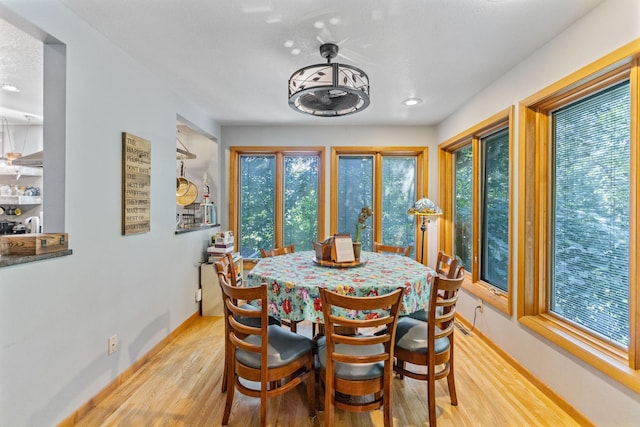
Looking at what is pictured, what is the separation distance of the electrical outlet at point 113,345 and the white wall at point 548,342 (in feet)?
9.83

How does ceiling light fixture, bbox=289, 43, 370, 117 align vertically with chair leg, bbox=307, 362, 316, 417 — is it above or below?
above

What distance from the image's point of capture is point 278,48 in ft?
7.20

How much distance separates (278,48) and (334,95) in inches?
22.5

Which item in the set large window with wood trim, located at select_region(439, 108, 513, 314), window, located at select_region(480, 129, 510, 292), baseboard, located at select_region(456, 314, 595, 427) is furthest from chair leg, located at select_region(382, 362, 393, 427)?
window, located at select_region(480, 129, 510, 292)

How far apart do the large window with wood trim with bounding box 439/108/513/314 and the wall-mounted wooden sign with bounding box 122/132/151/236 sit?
8.13ft

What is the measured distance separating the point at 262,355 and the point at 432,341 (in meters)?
0.95

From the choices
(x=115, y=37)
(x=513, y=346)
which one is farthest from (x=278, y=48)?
(x=513, y=346)

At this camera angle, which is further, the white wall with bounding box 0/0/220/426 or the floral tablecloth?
the floral tablecloth

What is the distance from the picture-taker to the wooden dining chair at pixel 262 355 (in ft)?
5.43

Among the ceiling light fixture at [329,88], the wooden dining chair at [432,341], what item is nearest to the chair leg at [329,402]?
the wooden dining chair at [432,341]

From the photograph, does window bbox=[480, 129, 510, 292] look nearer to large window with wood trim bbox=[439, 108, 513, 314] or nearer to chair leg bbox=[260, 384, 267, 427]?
large window with wood trim bbox=[439, 108, 513, 314]

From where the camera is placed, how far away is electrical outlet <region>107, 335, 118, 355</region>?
216 cm

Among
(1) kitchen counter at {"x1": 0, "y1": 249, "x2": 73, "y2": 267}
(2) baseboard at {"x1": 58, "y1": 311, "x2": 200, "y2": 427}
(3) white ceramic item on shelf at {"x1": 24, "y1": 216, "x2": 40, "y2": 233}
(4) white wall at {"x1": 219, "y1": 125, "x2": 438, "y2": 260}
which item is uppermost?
(4) white wall at {"x1": 219, "y1": 125, "x2": 438, "y2": 260}

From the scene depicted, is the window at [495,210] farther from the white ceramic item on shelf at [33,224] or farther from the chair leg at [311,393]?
the white ceramic item on shelf at [33,224]
